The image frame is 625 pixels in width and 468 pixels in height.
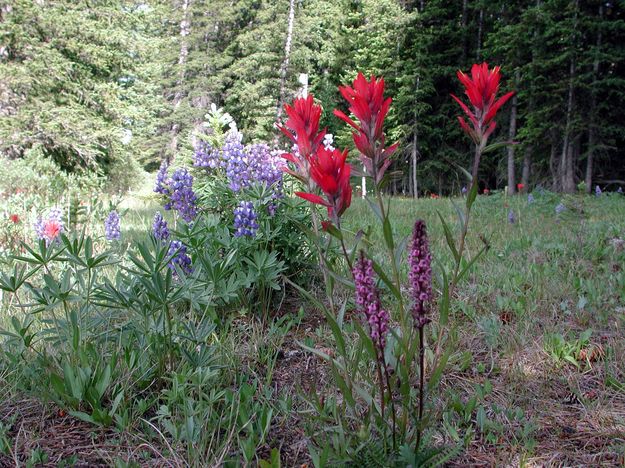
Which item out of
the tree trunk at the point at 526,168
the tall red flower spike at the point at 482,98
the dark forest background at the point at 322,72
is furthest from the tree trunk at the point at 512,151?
the tall red flower spike at the point at 482,98

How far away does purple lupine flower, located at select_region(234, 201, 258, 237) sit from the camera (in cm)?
224

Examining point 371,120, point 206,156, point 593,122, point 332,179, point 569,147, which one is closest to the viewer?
point 332,179

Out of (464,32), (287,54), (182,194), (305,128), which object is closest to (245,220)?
(182,194)

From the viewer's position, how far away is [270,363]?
1.82m

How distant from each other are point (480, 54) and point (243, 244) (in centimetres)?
1769

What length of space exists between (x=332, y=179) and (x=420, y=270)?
0.96ft

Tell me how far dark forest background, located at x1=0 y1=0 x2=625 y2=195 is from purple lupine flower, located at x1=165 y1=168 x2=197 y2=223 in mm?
6264

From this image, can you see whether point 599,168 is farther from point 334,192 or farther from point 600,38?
→ point 334,192

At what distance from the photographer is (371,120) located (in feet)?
3.50

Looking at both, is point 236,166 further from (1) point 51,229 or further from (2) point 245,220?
(1) point 51,229

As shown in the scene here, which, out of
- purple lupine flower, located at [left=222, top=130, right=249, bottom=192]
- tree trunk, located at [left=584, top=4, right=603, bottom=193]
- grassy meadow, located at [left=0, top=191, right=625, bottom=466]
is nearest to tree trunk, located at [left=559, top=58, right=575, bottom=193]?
tree trunk, located at [left=584, top=4, right=603, bottom=193]

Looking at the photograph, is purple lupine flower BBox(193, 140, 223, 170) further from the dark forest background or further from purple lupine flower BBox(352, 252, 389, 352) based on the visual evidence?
the dark forest background

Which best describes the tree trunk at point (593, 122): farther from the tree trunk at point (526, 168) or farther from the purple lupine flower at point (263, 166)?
the purple lupine flower at point (263, 166)

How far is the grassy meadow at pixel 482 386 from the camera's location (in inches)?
50.9
